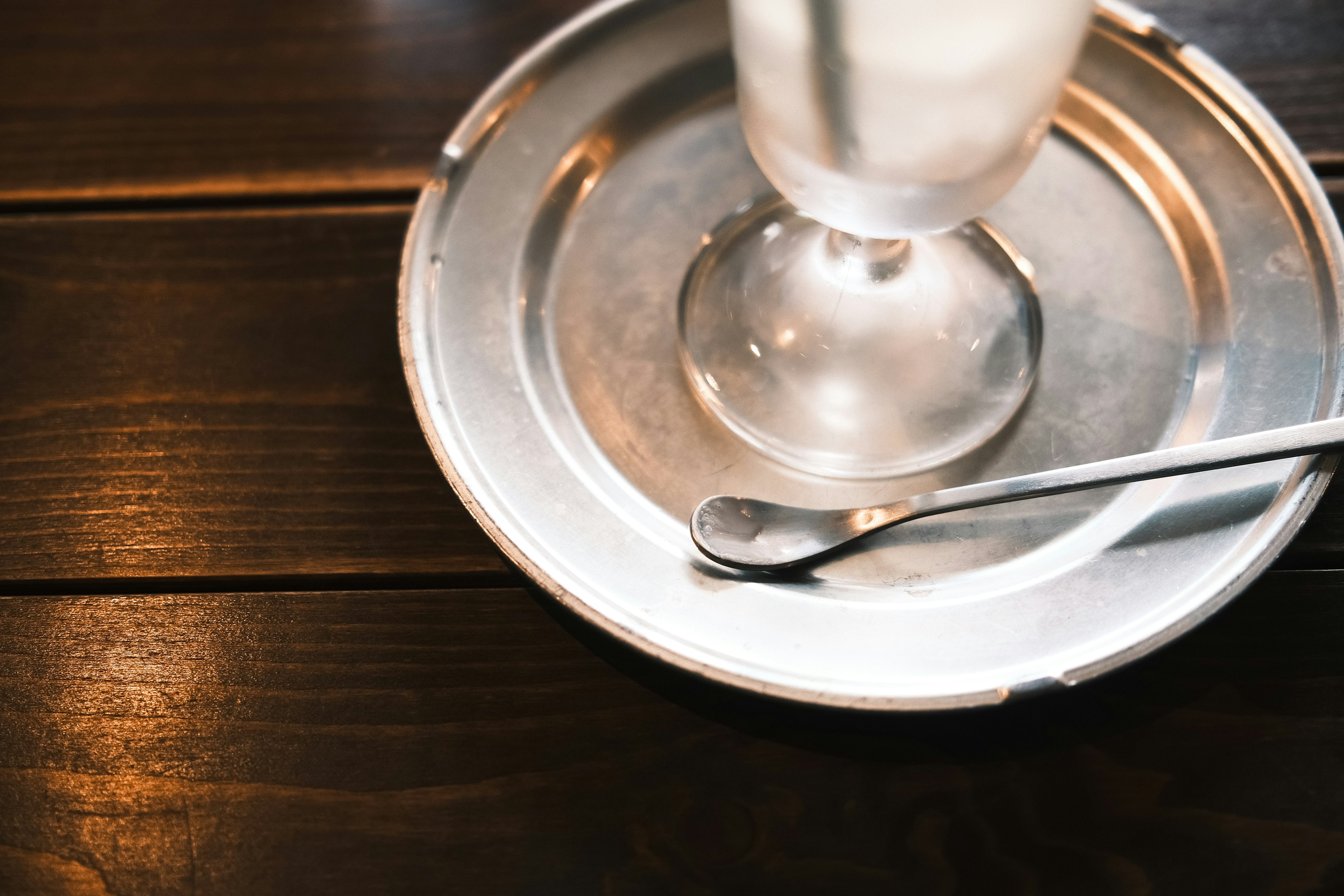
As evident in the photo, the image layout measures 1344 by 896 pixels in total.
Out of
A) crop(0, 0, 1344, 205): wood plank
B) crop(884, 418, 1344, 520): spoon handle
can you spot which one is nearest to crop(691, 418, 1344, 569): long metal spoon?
crop(884, 418, 1344, 520): spoon handle

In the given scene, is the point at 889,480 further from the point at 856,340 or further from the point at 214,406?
the point at 214,406

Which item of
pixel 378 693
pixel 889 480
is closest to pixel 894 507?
pixel 889 480

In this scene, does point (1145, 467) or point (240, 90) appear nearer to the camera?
point (1145, 467)

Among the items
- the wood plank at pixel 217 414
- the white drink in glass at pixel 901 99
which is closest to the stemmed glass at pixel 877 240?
the white drink in glass at pixel 901 99

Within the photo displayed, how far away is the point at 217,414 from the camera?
35 centimetres

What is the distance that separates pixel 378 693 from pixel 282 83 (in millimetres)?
283

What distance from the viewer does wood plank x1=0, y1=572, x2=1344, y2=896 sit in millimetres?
268

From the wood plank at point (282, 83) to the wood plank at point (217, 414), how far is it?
0.03m

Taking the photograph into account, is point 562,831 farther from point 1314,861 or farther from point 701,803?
point 1314,861

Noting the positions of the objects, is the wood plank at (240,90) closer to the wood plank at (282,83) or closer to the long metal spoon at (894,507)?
the wood plank at (282,83)

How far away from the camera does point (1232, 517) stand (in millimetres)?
286

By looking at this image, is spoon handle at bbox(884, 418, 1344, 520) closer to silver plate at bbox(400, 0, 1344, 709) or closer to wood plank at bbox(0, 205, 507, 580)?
silver plate at bbox(400, 0, 1344, 709)

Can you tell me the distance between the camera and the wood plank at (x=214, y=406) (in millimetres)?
324

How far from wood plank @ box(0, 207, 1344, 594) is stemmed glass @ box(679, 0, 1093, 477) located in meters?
0.11
